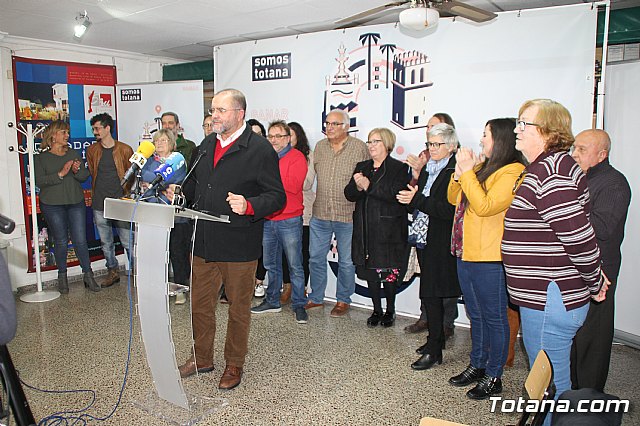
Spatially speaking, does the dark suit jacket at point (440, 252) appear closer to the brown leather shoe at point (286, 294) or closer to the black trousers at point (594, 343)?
the black trousers at point (594, 343)

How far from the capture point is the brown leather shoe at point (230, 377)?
317 centimetres

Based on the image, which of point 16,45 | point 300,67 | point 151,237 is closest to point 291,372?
point 151,237

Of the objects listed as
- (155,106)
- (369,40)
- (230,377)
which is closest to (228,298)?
A: (230,377)

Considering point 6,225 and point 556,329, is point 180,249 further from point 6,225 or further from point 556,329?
point 556,329

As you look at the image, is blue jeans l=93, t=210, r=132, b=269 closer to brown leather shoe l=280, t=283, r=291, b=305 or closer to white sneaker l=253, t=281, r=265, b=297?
white sneaker l=253, t=281, r=265, b=297

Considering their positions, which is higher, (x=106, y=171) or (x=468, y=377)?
(x=106, y=171)

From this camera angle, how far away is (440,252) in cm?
330

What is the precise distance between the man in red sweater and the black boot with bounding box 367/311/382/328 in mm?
538

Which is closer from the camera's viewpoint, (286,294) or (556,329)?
(556,329)

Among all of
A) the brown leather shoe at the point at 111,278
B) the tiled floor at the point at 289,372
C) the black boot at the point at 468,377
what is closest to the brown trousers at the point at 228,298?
the tiled floor at the point at 289,372

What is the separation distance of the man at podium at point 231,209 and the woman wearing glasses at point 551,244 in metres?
1.37

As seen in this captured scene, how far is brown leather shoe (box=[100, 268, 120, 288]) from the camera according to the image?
5.53 metres

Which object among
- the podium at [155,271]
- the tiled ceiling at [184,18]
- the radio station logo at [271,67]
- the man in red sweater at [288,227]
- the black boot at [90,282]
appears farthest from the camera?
the black boot at [90,282]

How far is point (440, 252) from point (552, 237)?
1.22 m
